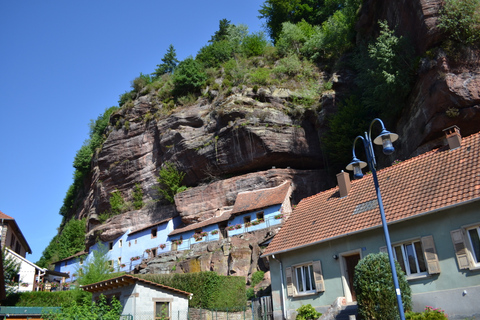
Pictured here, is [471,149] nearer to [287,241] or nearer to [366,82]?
[287,241]

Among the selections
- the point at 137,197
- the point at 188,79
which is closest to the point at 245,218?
the point at 137,197

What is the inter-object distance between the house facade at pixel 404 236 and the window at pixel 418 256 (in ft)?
0.11

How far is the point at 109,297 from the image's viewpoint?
21.7 metres

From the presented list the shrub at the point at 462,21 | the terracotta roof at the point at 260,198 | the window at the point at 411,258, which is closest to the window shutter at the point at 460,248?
the window at the point at 411,258

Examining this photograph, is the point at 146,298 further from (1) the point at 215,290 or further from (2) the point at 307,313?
(2) the point at 307,313

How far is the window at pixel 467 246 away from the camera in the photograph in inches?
536

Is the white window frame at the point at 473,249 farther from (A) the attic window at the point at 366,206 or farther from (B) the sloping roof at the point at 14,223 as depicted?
(B) the sloping roof at the point at 14,223

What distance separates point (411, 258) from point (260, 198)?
20217mm

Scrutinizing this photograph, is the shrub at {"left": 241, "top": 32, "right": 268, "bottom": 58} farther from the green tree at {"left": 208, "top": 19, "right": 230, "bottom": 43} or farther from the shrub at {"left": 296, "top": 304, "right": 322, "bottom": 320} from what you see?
the shrub at {"left": 296, "top": 304, "right": 322, "bottom": 320}

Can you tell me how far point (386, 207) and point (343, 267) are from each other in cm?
326

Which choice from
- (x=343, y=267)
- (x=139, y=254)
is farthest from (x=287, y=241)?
(x=139, y=254)

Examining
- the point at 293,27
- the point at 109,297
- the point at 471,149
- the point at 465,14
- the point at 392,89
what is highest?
the point at 293,27

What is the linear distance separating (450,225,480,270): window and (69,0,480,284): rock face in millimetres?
Result: 11589

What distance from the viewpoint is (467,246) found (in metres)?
13.9
